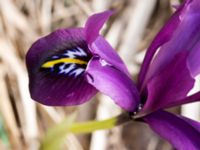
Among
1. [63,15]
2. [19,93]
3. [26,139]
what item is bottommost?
[26,139]

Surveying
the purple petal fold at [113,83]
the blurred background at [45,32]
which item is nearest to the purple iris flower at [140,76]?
the purple petal fold at [113,83]

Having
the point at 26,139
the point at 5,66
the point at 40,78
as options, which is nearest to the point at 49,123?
the point at 26,139

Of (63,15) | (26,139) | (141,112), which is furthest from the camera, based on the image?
(63,15)

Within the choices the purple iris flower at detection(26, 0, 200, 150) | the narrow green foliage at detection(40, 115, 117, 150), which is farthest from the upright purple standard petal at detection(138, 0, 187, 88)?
the narrow green foliage at detection(40, 115, 117, 150)

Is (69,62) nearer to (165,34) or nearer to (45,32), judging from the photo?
(165,34)

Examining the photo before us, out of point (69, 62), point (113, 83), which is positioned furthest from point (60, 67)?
point (113, 83)

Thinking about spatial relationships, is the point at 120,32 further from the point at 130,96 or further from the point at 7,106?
the point at 130,96

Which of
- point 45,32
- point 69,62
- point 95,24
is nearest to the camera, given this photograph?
point 95,24
